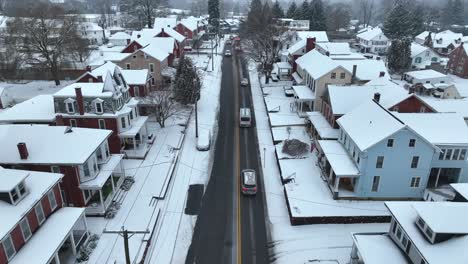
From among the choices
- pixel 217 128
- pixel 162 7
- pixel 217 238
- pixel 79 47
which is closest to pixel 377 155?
pixel 217 238

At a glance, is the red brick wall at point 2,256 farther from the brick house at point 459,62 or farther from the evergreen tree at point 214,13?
the evergreen tree at point 214,13

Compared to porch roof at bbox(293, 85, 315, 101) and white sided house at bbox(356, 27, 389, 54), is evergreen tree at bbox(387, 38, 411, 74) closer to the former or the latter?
white sided house at bbox(356, 27, 389, 54)

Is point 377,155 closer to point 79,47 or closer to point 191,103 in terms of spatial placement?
point 191,103

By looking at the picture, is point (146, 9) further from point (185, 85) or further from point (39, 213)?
point (39, 213)

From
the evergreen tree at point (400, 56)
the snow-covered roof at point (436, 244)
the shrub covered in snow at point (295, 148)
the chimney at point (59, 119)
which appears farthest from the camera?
the evergreen tree at point (400, 56)

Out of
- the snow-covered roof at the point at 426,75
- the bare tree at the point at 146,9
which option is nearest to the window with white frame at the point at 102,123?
the snow-covered roof at the point at 426,75

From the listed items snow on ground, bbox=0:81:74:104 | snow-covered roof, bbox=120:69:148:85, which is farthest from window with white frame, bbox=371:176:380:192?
snow on ground, bbox=0:81:74:104

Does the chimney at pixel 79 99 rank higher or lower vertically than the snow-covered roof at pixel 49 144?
higher

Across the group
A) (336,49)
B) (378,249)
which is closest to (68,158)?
(378,249)
